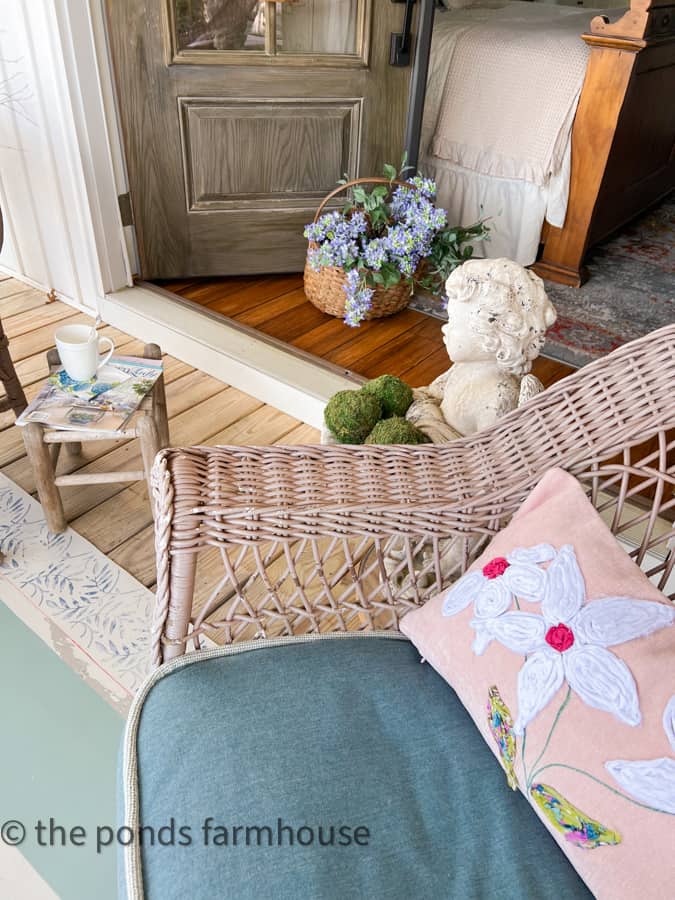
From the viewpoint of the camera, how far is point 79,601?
144 centimetres

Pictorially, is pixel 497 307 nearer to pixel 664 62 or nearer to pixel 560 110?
pixel 560 110

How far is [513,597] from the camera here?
0.80 metres

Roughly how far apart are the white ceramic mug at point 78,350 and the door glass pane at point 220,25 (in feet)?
3.58

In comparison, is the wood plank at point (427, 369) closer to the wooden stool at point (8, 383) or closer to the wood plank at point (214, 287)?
the wood plank at point (214, 287)

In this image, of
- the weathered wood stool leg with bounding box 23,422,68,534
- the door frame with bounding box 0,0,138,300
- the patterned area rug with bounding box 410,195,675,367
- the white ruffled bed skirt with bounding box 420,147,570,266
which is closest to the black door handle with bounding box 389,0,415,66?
the white ruffled bed skirt with bounding box 420,147,570,266

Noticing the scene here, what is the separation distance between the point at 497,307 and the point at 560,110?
1.62 m

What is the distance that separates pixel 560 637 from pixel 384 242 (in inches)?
59.4

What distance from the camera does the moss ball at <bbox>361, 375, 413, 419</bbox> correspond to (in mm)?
1379

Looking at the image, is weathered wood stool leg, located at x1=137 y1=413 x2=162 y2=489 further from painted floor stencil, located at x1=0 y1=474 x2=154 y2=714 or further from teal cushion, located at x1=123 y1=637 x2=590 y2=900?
teal cushion, located at x1=123 y1=637 x2=590 y2=900

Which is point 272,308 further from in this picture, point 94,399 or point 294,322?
point 94,399

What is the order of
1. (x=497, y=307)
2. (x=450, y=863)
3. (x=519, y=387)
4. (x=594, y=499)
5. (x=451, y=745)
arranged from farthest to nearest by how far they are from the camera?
1. (x=519, y=387)
2. (x=497, y=307)
3. (x=594, y=499)
4. (x=451, y=745)
5. (x=450, y=863)

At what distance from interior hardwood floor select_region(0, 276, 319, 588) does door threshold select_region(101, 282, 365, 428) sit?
36mm

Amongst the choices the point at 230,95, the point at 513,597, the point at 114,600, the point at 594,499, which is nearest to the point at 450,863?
the point at 513,597

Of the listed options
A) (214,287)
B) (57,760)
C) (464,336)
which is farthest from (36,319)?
(464,336)
